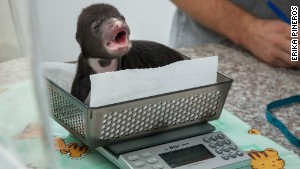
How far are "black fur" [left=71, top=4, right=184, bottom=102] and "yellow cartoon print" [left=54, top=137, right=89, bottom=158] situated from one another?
8cm

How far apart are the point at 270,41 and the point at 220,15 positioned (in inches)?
5.5

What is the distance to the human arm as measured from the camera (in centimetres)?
91

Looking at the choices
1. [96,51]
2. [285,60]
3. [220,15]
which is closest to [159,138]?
[96,51]

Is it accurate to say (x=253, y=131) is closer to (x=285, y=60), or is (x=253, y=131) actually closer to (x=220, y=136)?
(x=220, y=136)

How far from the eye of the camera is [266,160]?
0.59 m

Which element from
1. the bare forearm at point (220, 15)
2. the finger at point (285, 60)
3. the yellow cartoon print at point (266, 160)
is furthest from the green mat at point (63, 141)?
the bare forearm at point (220, 15)

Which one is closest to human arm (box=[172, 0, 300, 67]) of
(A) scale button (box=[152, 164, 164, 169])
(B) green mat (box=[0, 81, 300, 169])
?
(B) green mat (box=[0, 81, 300, 169])

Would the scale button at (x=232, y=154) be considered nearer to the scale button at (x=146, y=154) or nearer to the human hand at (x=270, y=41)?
the scale button at (x=146, y=154)

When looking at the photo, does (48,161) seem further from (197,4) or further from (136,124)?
(197,4)

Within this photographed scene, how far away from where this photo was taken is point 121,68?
54cm

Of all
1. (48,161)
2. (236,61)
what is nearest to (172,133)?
A: (48,161)

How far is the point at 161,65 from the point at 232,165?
14 cm

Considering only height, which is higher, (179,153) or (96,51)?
(96,51)

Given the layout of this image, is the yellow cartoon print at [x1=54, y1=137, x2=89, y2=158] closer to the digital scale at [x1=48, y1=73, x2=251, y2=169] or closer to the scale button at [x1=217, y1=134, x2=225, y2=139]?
the digital scale at [x1=48, y1=73, x2=251, y2=169]
